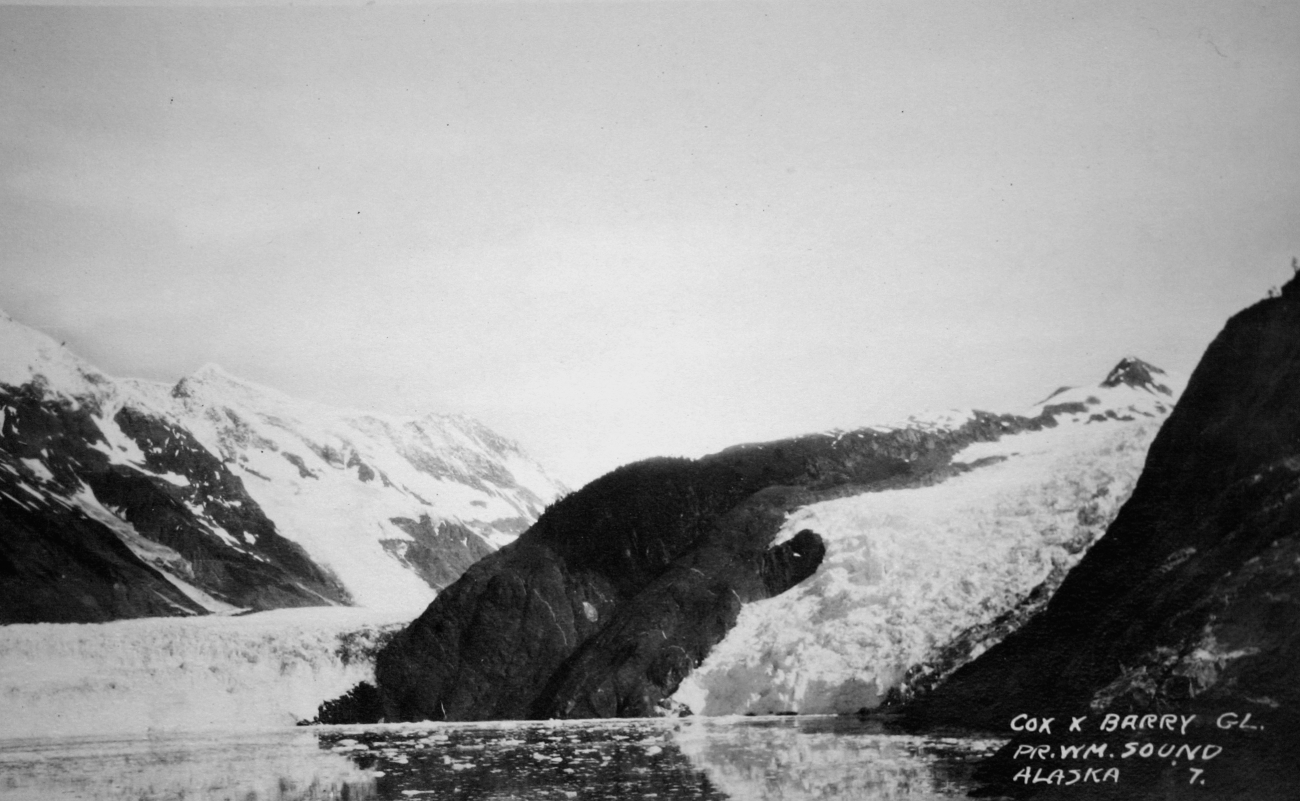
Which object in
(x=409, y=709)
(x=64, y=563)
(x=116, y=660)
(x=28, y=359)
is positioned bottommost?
(x=409, y=709)

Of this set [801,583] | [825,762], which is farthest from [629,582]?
[825,762]

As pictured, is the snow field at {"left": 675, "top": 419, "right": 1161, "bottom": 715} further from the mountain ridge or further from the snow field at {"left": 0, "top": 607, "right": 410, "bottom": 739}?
the snow field at {"left": 0, "top": 607, "right": 410, "bottom": 739}

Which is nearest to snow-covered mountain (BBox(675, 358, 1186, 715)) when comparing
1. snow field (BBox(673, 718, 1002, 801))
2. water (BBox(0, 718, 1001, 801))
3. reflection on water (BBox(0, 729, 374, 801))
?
water (BBox(0, 718, 1001, 801))

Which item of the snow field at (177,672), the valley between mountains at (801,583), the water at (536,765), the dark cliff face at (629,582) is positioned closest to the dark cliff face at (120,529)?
the valley between mountains at (801,583)

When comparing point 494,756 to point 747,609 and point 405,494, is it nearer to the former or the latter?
point 747,609

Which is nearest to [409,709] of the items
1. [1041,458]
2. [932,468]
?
[932,468]

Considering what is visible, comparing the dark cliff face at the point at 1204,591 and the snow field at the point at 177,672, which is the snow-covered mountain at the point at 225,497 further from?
the dark cliff face at the point at 1204,591
